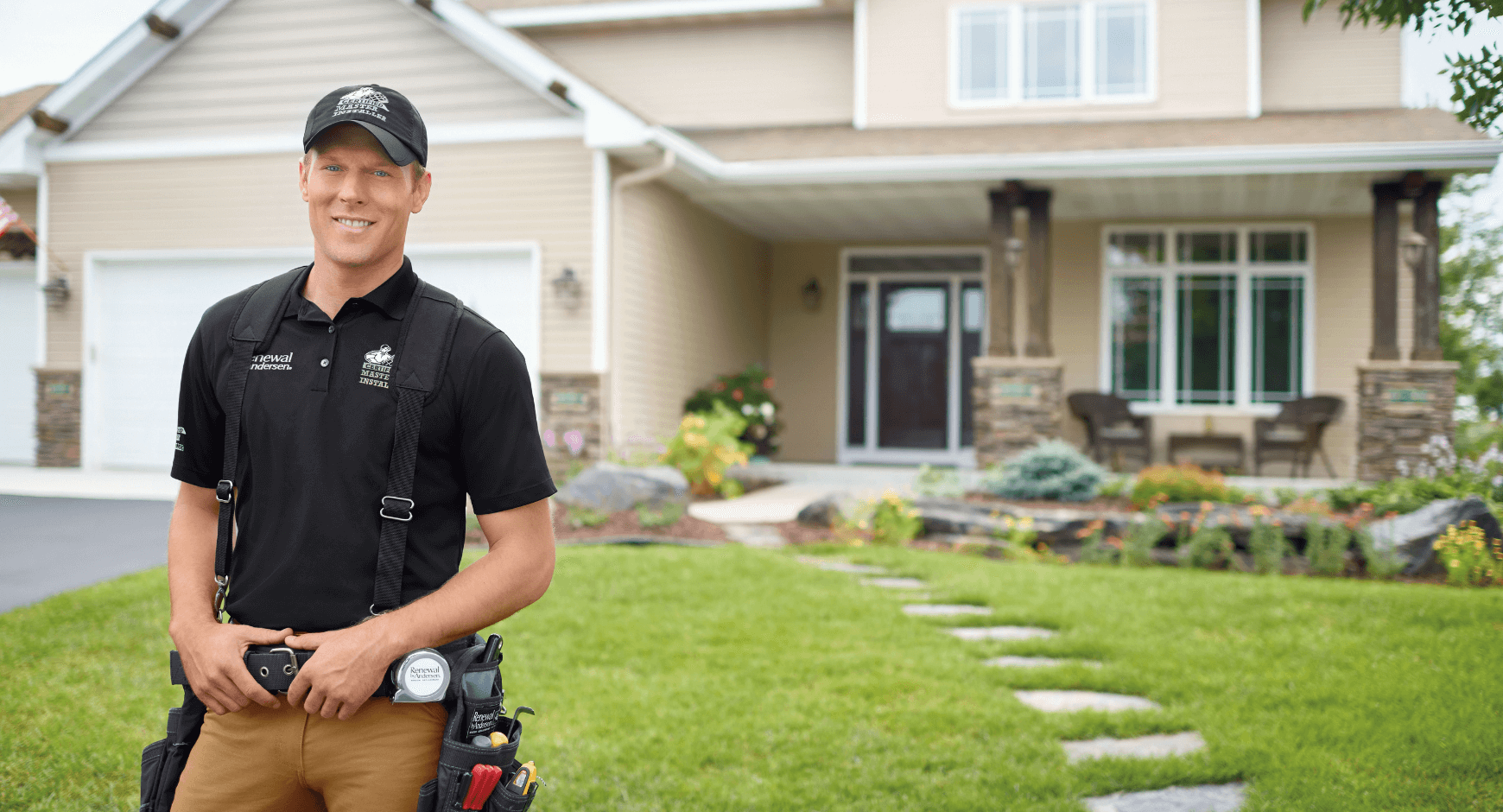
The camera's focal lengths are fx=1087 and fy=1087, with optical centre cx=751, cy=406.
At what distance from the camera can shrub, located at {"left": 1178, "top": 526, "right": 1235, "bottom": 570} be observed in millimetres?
6453

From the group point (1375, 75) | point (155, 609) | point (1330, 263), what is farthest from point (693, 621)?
point (1375, 75)

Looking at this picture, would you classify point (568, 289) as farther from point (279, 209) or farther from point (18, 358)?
point (18, 358)

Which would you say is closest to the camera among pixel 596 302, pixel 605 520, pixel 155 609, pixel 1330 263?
pixel 155 609

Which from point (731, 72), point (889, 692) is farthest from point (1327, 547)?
point (731, 72)

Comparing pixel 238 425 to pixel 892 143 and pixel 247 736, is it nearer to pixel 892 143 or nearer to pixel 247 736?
pixel 247 736

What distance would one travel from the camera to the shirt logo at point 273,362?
5.01 feet

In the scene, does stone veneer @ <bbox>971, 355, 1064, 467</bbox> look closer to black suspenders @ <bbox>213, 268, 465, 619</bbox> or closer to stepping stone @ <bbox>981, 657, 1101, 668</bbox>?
stepping stone @ <bbox>981, 657, 1101, 668</bbox>

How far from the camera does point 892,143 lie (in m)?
10.1

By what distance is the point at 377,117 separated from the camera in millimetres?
1509

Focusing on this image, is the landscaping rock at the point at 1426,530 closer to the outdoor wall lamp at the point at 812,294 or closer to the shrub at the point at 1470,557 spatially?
the shrub at the point at 1470,557

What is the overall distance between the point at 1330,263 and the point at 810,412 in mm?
5640

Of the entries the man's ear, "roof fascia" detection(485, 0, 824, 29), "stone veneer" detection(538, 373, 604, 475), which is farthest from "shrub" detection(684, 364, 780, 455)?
the man's ear

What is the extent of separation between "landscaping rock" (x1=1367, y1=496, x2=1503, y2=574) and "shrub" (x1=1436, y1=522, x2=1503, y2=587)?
0.09 meters

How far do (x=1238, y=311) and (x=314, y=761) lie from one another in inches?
431
